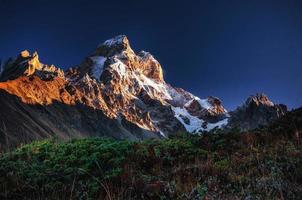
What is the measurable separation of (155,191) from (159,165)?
115 inches

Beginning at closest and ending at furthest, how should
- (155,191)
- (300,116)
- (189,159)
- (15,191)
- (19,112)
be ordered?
(155,191), (15,191), (189,159), (300,116), (19,112)

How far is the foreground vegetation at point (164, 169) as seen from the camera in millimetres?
8536

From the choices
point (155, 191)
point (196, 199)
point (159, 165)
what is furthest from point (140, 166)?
point (196, 199)

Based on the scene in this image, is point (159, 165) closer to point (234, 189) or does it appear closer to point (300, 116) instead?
point (234, 189)

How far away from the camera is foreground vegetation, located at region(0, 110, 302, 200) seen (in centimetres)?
854

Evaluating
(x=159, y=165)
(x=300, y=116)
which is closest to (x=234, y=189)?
(x=159, y=165)

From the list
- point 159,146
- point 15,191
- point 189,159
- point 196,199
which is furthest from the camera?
point 159,146

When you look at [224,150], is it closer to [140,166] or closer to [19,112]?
[140,166]

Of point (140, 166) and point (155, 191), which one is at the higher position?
point (140, 166)

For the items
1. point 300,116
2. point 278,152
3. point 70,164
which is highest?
point 300,116

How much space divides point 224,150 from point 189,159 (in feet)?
4.63

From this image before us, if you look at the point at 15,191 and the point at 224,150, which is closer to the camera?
the point at 15,191

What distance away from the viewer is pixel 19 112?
198 m

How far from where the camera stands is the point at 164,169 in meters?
11.2
